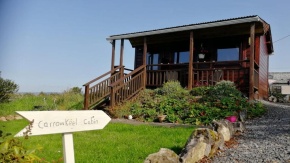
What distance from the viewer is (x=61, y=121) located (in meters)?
2.25

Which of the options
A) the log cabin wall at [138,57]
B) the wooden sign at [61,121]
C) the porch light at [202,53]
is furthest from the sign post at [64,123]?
the log cabin wall at [138,57]

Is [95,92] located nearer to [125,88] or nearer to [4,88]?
[125,88]

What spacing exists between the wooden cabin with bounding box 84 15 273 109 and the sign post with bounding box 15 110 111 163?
796 cm

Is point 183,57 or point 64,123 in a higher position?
point 183,57

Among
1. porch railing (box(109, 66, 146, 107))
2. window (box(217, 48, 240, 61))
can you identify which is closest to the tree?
porch railing (box(109, 66, 146, 107))

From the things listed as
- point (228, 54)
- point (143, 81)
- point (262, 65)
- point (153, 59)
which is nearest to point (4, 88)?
point (143, 81)

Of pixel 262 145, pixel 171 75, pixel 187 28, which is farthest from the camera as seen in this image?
pixel 171 75

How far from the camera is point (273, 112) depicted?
30.7 feet

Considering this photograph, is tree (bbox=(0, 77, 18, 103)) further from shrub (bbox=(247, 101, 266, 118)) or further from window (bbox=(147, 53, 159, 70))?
window (bbox=(147, 53, 159, 70))

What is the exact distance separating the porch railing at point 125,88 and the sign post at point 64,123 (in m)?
7.88

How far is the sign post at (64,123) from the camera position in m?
2.04

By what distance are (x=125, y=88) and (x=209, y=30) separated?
4630mm

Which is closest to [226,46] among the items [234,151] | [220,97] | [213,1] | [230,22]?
[230,22]

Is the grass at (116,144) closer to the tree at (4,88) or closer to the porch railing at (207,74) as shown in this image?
the tree at (4,88)
